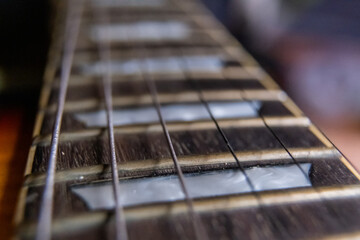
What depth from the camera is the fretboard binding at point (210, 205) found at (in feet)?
1.35

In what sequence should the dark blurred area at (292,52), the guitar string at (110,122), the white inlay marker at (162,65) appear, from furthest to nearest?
the dark blurred area at (292,52)
the white inlay marker at (162,65)
the guitar string at (110,122)

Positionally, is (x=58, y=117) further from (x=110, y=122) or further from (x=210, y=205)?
(x=210, y=205)

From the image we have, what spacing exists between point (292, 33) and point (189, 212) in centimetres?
120

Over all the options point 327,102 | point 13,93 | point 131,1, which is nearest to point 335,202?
point 327,102

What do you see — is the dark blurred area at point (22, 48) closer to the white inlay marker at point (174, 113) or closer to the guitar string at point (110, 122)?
the guitar string at point (110, 122)

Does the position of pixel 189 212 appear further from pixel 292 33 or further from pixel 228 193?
pixel 292 33

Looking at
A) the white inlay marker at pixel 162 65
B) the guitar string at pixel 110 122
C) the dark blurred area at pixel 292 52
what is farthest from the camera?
the dark blurred area at pixel 292 52

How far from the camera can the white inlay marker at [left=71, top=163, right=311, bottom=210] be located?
18.1 inches

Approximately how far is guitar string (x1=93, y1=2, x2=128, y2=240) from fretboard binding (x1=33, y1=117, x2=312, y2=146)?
0.03m

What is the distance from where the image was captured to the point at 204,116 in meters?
0.67

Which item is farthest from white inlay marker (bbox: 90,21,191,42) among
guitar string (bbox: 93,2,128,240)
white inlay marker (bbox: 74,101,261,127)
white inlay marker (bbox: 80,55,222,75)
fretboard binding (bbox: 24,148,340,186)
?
fretboard binding (bbox: 24,148,340,186)

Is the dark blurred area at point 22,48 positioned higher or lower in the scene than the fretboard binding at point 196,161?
higher

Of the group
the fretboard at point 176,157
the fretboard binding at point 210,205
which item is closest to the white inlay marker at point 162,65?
the fretboard at point 176,157

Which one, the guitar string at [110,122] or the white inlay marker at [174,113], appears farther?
the white inlay marker at [174,113]
